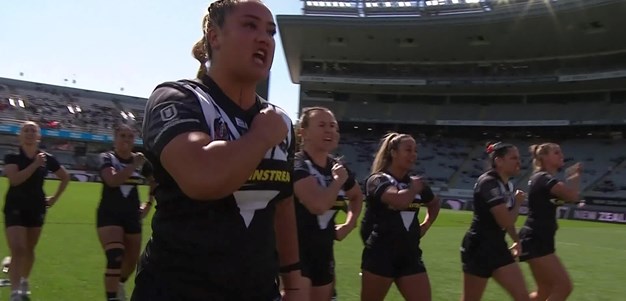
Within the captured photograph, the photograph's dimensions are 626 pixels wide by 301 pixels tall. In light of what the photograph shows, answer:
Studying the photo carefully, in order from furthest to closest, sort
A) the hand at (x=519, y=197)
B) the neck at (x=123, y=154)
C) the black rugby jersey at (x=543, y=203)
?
Result: the neck at (x=123, y=154), the black rugby jersey at (x=543, y=203), the hand at (x=519, y=197)

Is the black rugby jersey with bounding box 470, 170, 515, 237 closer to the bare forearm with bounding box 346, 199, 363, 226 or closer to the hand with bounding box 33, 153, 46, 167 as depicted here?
the bare forearm with bounding box 346, 199, 363, 226

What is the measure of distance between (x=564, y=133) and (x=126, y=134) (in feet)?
182

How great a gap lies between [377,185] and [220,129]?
3.90m

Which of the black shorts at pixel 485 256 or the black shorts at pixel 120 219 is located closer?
the black shorts at pixel 485 256

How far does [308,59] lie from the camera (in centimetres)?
6134

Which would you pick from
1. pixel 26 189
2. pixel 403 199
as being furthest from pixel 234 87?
pixel 26 189

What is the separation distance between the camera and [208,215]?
208 centimetres

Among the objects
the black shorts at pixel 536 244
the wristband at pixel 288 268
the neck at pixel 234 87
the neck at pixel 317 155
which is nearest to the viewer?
the neck at pixel 234 87

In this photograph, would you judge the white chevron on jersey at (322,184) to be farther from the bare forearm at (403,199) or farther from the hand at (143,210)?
the hand at (143,210)

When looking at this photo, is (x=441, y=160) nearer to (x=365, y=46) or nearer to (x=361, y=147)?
(x=361, y=147)

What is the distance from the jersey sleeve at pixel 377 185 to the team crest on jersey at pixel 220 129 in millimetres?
3832

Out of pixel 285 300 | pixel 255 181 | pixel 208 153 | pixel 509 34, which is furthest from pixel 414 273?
pixel 509 34

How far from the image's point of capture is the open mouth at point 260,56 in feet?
6.99

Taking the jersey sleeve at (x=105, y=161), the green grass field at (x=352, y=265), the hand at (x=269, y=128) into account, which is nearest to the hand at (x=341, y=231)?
the green grass field at (x=352, y=265)
